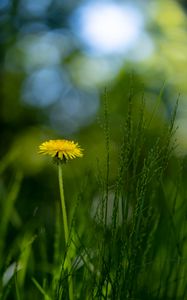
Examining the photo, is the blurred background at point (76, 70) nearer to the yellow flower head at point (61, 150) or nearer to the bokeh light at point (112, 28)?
the bokeh light at point (112, 28)

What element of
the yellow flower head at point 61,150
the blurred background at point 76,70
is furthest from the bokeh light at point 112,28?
the yellow flower head at point 61,150

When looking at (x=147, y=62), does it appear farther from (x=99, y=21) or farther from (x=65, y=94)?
(x=65, y=94)

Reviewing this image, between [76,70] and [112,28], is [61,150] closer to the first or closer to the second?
[112,28]

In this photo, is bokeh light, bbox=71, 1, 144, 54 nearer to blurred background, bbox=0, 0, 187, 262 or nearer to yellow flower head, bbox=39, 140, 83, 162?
blurred background, bbox=0, 0, 187, 262

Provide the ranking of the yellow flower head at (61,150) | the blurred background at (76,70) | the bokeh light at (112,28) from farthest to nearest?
1. the bokeh light at (112,28)
2. the blurred background at (76,70)
3. the yellow flower head at (61,150)

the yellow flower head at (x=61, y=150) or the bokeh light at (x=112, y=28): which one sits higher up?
the bokeh light at (x=112, y=28)

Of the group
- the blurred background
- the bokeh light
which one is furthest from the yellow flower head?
the bokeh light

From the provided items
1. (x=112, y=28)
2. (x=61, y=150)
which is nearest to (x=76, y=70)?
(x=112, y=28)
